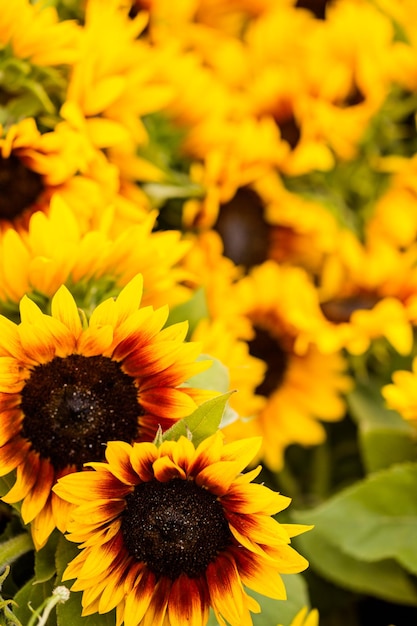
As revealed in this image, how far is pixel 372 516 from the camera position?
0.76 metres

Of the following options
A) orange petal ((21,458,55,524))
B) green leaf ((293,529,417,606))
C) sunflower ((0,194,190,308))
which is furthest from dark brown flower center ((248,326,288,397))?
orange petal ((21,458,55,524))

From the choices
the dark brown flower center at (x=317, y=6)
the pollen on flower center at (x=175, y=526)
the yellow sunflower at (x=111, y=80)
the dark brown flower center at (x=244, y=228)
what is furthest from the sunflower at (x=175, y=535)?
the dark brown flower center at (x=317, y=6)

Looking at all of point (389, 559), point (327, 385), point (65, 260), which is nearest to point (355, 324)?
point (327, 385)

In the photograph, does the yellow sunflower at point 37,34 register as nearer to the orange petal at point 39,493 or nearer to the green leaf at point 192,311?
the green leaf at point 192,311

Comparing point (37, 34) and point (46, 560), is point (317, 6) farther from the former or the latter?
point (46, 560)

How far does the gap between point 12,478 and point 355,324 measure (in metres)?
0.37

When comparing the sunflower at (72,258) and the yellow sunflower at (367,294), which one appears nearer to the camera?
the sunflower at (72,258)

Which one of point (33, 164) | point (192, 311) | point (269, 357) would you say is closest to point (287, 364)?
point (269, 357)

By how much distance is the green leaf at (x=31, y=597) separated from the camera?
0.55 meters

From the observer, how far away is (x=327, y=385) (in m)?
0.90

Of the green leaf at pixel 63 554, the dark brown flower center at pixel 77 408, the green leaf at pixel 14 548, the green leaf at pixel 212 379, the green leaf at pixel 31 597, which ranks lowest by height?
the green leaf at pixel 31 597

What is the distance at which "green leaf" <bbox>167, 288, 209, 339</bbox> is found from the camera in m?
0.69

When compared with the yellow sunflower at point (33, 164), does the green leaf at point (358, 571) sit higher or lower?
lower

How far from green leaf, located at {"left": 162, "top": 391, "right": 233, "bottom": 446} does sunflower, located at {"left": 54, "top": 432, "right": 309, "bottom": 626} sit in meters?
0.01
